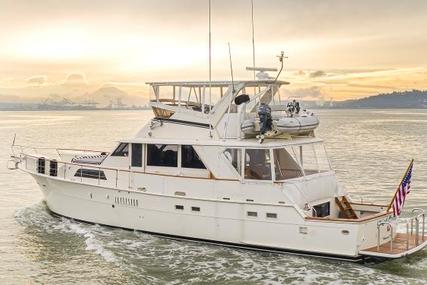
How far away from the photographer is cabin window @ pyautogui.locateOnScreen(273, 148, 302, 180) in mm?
15367

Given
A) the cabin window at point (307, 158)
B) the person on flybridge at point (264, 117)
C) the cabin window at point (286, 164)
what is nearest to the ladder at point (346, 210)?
the cabin window at point (307, 158)

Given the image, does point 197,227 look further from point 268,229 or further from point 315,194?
point 315,194

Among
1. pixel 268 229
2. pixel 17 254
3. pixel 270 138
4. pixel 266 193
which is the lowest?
pixel 17 254

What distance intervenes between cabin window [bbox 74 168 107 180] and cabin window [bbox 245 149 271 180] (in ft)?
15.3

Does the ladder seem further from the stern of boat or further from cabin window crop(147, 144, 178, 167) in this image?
cabin window crop(147, 144, 178, 167)

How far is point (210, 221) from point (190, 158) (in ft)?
6.40

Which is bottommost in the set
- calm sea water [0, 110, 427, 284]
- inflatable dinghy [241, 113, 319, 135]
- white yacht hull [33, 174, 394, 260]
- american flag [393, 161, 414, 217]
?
calm sea water [0, 110, 427, 284]

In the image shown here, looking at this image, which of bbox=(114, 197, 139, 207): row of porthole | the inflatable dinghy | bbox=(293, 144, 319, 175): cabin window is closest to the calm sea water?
bbox=(114, 197, 139, 207): row of porthole

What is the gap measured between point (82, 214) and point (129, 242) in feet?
8.64

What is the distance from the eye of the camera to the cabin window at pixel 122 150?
17098 millimetres

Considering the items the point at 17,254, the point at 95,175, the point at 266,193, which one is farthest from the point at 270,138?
the point at 17,254

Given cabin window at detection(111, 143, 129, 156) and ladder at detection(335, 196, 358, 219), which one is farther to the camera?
cabin window at detection(111, 143, 129, 156)

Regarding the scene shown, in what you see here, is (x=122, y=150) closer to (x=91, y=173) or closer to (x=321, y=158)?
(x=91, y=173)

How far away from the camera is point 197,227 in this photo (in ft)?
50.5
